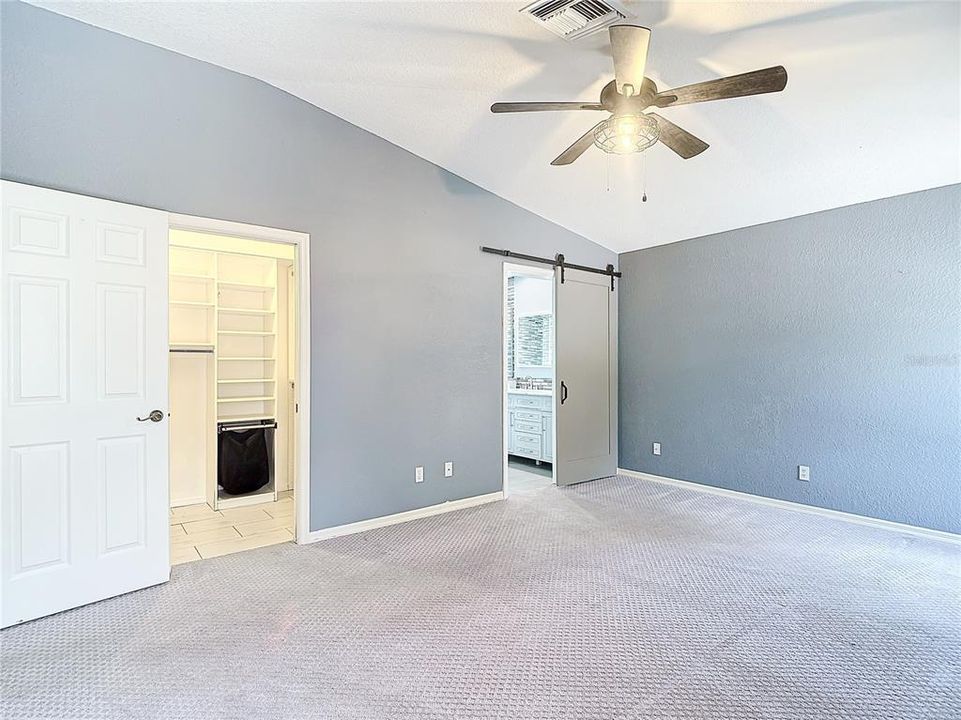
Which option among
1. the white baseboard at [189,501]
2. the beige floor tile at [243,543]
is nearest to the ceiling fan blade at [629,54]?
the beige floor tile at [243,543]

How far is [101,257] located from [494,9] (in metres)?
2.35

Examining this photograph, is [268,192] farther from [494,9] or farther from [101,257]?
[494,9]

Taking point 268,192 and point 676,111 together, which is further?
point 268,192

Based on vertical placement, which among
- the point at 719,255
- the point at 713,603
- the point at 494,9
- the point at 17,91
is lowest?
the point at 713,603

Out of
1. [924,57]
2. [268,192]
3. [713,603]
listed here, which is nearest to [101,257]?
[268,192]

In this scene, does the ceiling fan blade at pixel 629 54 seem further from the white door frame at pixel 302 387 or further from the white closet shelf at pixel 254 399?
the white closet shelf at pixel 254 399

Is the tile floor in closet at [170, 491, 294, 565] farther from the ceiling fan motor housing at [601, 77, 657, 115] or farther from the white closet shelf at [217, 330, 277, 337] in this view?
the ceiling fan motor housing at [601, 77, 657, 115]

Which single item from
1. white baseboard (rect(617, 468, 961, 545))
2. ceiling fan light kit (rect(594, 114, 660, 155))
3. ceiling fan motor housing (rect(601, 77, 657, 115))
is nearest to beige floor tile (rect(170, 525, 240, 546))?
ceiling fan light kit (rect(594, 114, 660, 155))

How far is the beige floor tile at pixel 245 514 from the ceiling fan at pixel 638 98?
11.7 ft

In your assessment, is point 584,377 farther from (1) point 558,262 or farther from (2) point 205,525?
(2) point 205,525

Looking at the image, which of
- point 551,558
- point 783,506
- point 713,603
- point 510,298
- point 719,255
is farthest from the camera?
point 510,298

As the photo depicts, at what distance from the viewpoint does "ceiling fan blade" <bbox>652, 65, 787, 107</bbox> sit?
2.05 metres

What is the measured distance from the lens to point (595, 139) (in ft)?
8.58

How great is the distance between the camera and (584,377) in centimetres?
543
